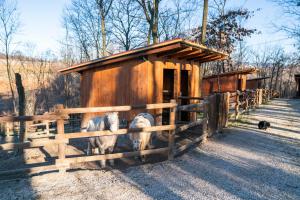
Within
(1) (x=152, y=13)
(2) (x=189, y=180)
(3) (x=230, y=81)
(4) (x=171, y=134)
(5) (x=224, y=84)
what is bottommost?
(2) (x=189, y=180)

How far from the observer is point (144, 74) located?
7660 mm

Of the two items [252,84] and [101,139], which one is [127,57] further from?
[252,84]

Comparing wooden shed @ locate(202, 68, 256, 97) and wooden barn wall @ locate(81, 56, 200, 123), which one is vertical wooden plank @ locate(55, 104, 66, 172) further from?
wooden shed @ locate(202, 68, 256, 97)

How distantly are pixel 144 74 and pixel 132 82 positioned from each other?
66 cm

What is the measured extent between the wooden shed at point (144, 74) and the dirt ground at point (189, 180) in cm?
305

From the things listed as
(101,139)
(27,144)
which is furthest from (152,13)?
(27,144)

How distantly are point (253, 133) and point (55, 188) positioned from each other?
6.28 m

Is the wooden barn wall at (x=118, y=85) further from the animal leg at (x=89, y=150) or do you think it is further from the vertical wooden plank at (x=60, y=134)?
the vertical wooden plank at (x=60, y=134)

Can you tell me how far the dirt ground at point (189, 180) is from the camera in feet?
11.2

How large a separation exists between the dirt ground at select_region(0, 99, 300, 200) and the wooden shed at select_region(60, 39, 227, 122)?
3055mm

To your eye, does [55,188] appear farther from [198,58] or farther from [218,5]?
[218,5]

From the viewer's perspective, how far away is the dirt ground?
11.2 ft

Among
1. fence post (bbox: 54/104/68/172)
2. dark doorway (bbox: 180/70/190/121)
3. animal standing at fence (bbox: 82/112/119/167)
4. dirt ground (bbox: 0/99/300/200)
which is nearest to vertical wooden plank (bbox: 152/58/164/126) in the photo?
dark doorway (bbox: 180/70/190/121)

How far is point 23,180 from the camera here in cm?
395
